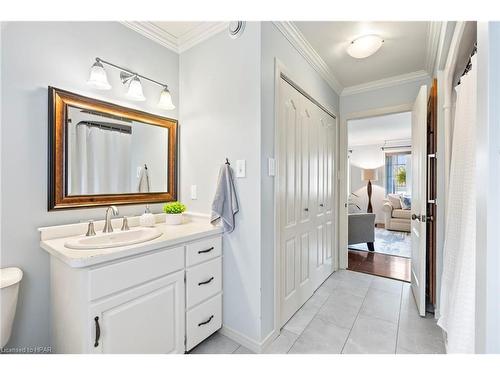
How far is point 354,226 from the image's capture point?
3.82m

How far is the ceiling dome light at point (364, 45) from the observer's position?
185 centimetres

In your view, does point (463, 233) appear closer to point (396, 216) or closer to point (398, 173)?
point (396, 216)

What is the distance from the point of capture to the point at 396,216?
552 cm

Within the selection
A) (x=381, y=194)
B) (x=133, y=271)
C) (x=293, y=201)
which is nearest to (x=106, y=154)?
(x=133, y=271)

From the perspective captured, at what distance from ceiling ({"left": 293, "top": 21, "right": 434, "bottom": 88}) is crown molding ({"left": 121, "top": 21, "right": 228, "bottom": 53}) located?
0.65m

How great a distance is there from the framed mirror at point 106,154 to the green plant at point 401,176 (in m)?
6.80

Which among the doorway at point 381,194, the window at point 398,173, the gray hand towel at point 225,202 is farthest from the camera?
the window at point 398,173

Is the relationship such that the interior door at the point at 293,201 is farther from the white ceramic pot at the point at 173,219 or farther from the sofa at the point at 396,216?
the sofa at the point at 396,216

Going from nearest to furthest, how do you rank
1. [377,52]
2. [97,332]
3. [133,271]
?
1. [97,332]
2. [133,271]
3. [377,52]

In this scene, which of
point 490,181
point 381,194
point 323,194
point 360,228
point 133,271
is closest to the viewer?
point 490,181

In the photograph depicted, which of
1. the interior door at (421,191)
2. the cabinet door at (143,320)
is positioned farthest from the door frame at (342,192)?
the cabinet door at (143,320)

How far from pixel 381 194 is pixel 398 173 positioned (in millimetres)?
764

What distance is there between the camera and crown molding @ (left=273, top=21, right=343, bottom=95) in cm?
175
